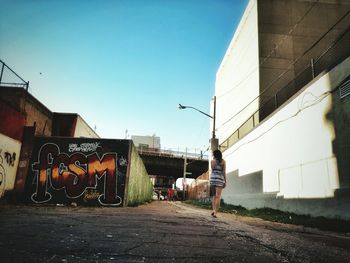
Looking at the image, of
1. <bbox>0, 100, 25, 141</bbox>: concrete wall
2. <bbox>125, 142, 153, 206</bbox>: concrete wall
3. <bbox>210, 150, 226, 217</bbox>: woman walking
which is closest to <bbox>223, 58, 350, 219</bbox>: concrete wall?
<bbox>210, 150, 226, 217</bbox>: woman walking

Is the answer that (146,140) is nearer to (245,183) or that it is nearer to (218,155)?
(245,183)

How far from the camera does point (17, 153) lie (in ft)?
40.8

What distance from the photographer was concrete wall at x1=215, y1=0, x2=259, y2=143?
17.2m

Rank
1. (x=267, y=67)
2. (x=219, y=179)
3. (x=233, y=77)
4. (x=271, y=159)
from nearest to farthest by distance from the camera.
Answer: (x=219, y=179), (x=271, y=159), (x=267, y=67), (x=233, y=77)

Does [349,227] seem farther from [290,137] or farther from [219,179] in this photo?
[290,137]

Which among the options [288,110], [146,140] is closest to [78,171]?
[288,110]

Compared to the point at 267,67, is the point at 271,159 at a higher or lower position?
lower

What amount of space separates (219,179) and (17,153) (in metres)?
9.41

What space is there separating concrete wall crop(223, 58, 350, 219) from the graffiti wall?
10456 mm

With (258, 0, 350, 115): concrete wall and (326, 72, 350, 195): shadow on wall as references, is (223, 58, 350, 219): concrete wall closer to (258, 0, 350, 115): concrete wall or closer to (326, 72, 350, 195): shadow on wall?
(326, 72, 350, 195): shadow on wall

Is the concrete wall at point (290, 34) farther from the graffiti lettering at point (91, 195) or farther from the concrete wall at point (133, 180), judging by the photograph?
the graffiti lettering at point (91, 195)

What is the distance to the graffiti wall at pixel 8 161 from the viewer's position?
11.5 m

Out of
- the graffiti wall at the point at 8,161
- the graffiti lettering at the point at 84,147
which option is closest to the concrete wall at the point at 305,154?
the graffiti lettering at the point at 84,147

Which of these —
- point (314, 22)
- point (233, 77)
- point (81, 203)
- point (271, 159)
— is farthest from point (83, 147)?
point (314, 22)
